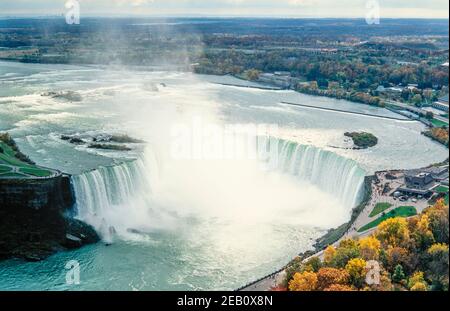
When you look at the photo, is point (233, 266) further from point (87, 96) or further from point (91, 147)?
point (87, 96)

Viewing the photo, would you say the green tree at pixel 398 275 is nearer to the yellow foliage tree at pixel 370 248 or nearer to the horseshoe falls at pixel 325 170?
the yellow foliage tree at pixel 370 248

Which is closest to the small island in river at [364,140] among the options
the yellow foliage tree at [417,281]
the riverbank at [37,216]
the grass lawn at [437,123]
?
the grass lawn at [437,123]

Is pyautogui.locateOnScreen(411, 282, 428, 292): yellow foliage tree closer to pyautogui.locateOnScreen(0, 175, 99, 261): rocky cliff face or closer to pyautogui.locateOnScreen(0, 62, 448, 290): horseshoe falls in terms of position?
pyautogui.locateOnScreen(0, 62, 448, 290): horseshoe falls

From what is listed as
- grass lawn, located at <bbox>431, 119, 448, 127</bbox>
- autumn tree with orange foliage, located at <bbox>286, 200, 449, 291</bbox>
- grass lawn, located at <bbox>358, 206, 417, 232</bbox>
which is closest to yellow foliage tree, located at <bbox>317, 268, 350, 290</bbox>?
autumn tree with orange foliage, located at <bbox>286, 200, 449, 291</bbox>
